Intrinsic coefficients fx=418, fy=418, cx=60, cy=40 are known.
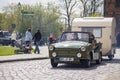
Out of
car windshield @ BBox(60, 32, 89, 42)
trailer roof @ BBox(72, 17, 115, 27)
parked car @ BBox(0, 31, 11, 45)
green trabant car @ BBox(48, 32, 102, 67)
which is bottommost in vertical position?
parked car @ BBox(0, 31, 11, 45)

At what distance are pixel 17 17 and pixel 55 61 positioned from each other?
73.7 m

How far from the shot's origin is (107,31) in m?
23.9

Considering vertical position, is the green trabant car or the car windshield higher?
the car windshield

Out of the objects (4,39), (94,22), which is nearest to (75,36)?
(94,22)

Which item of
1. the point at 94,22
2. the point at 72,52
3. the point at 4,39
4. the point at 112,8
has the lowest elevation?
the point at 4,39

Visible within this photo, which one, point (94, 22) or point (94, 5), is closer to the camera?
point (94, 22)

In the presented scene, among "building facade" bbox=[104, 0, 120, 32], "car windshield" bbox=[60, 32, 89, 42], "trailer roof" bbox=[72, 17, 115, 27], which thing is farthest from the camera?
"building facade" bbox=[104, 0, 120, 32]

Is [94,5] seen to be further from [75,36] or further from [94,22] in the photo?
[75,36]

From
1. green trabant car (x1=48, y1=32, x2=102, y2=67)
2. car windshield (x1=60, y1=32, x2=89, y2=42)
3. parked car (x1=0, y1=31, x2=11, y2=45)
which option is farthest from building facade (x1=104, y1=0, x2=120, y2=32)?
green trabant car (x1=48, y1=32, x2=102, y2=67)

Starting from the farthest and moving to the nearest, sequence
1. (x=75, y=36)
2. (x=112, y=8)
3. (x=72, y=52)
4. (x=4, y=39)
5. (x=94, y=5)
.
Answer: (x=94, y=5)
(x=112, y=8)
(x=4, y=39)
(x=75, y=36)
(x=72, y=52)

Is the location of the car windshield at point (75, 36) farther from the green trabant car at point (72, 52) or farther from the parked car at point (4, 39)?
the parked car at point (4, 39)

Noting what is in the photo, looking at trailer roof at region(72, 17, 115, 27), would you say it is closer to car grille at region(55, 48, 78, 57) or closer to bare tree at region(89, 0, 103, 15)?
car grille at region(55, 48, 78, 57)

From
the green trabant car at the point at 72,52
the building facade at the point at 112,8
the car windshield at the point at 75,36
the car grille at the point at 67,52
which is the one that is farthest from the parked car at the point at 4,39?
the car grille at the point at 67,52

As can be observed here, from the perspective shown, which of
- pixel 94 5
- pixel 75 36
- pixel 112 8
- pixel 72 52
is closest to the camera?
pixel 72 52
